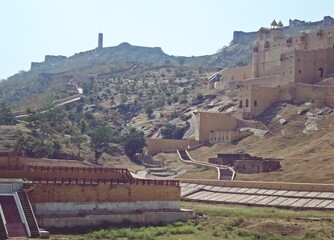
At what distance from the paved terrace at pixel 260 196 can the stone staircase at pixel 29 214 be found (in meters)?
13.5

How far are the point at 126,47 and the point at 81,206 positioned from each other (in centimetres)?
15494

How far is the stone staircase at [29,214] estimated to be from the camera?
22931 millimetres

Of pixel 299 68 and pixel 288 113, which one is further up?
pixel 299 68

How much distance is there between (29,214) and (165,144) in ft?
109

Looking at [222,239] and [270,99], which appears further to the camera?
[270,99]

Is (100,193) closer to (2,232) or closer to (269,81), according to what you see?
(2,232)

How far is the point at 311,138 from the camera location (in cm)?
4788

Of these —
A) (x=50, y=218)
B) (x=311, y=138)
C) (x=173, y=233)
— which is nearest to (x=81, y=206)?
(x=50, y=218)

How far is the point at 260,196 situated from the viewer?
35.2m

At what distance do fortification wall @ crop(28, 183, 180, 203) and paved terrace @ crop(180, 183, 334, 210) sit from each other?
20.5ft

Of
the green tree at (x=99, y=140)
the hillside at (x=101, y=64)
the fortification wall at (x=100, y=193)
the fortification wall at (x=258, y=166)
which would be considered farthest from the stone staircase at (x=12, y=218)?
the hillside at (x=101, y=64)

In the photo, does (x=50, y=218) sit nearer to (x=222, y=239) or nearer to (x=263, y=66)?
(x=222, y=239)

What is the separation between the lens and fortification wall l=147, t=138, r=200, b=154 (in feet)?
186

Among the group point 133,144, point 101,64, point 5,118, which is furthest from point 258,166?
point 101,64
